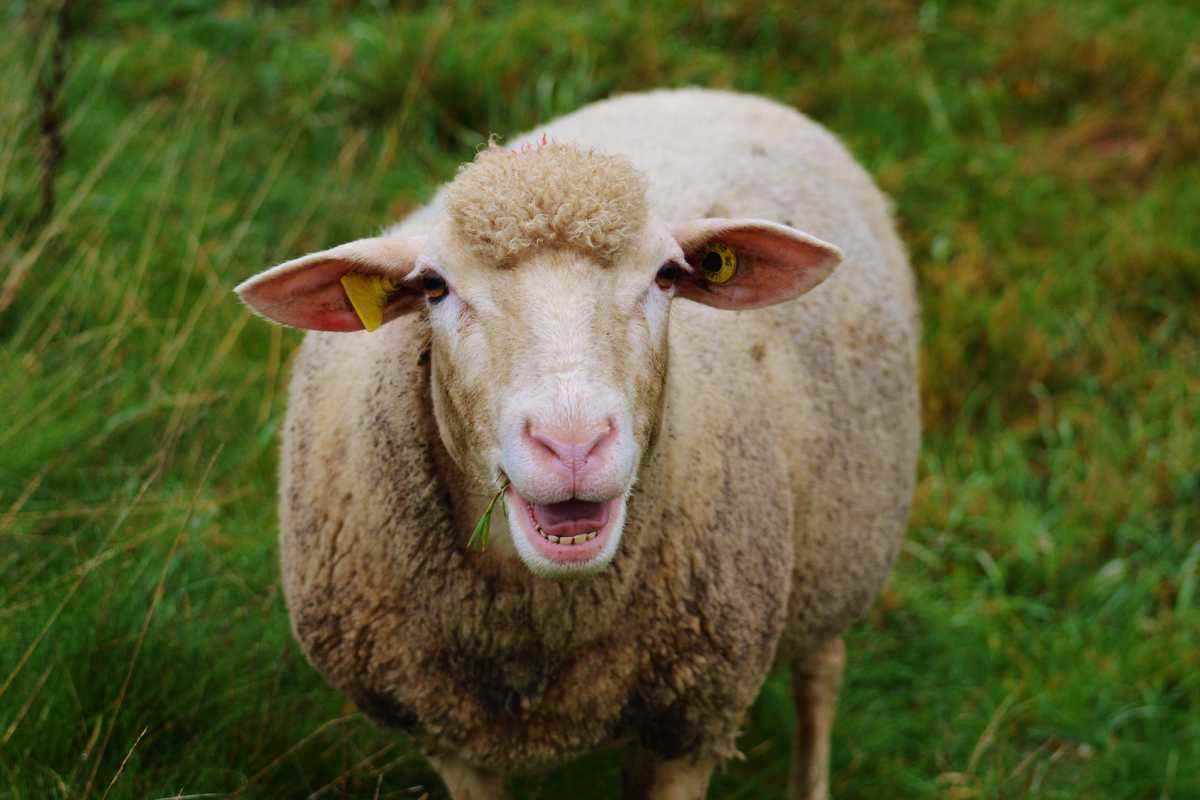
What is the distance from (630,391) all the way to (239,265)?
279 cm

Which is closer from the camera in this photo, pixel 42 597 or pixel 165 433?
pixel 42 597

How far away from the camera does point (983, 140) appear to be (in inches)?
245

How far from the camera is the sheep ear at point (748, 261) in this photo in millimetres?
2443

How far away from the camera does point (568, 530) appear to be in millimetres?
2102

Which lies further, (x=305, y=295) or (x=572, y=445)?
(x=305, y=295)

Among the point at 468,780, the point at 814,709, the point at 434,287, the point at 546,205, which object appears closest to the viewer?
the point at 546,205

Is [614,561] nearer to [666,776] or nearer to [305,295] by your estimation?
[666,776]

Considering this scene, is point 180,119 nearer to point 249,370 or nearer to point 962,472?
point 249,370

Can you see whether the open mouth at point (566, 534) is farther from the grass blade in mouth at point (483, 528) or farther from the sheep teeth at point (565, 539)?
the grass blade in mouth at point (483, 528)

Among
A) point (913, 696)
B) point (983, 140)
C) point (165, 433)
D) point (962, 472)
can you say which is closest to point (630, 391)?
point (165, 433)

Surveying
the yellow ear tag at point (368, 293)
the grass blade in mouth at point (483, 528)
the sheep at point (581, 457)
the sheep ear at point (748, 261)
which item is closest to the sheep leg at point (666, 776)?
the sheep at point (581, 457)

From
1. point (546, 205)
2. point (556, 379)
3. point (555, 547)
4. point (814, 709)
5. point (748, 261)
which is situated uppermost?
point (546, 205)

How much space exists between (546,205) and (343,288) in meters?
0.44

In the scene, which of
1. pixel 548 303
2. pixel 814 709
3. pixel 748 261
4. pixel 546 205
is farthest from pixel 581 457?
pixel 814 709
